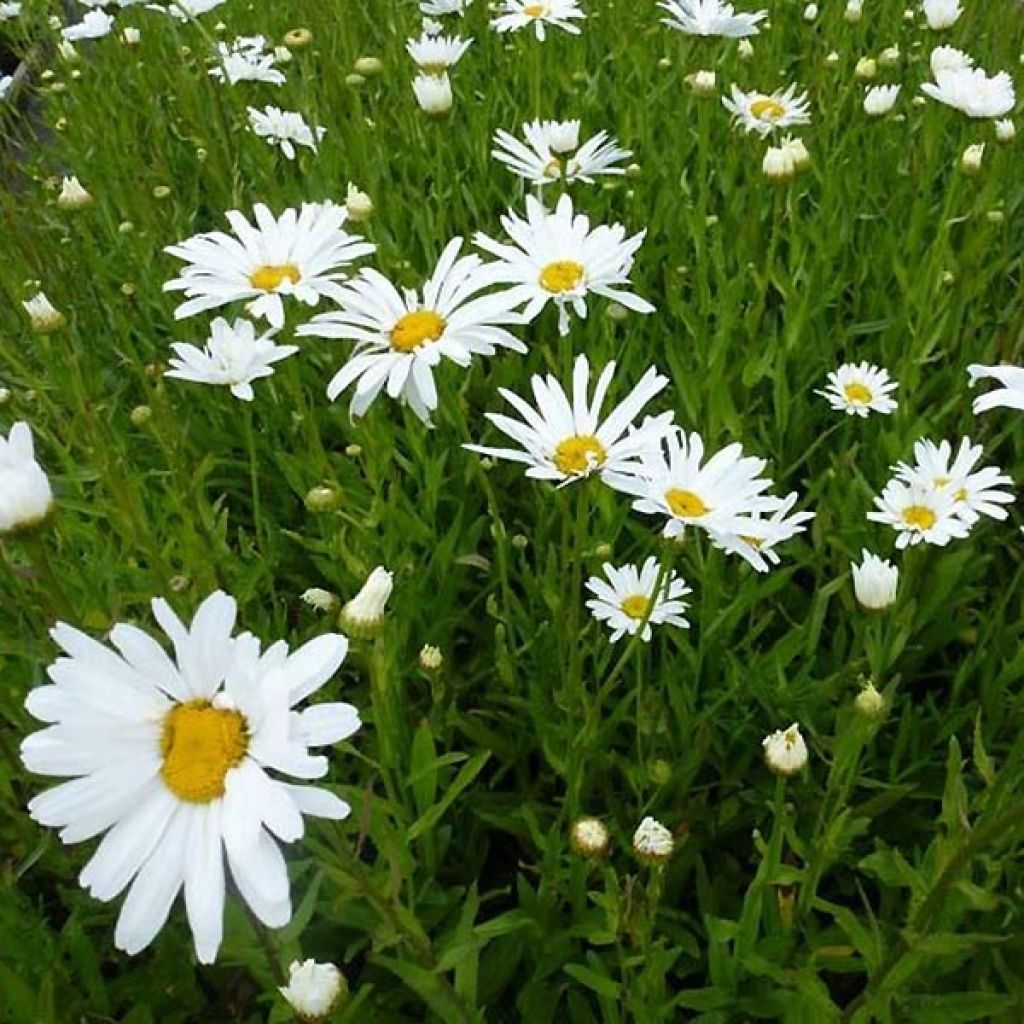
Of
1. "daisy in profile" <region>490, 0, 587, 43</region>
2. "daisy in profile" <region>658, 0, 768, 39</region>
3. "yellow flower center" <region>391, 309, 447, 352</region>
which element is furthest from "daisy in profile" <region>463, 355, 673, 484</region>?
"daisy in profile" <region>490, 0, 587, 43</region>

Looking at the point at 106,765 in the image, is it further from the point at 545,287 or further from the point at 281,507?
the point at 281,507

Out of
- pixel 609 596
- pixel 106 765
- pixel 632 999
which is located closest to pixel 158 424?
pixel 609 596

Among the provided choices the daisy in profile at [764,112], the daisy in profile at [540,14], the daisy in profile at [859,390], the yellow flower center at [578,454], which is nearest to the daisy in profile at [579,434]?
the yellow flower center at [578,454]

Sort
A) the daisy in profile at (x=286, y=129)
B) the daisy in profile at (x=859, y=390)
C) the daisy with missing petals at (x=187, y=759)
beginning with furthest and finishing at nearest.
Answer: the daisy in profile at (x=286, y=129) → the daisy in profile at (x=859, y=390) → the daisy with missing petals at (x=187, y=759)

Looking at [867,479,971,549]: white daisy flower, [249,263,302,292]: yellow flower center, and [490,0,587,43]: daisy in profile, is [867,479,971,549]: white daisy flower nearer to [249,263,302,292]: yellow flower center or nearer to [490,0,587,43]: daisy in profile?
[249,263,302,292]: yellow flower center

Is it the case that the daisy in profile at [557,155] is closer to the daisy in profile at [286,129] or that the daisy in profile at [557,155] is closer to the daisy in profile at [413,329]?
the daisy in profile at [413,329]

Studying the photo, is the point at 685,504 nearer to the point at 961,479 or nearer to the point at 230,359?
the point at 961,479

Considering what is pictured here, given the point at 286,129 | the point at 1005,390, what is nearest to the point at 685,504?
the point at 1005,390

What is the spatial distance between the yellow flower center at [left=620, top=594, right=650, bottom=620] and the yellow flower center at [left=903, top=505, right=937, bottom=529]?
14.4 inches

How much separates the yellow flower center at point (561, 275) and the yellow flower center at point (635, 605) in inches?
17.2

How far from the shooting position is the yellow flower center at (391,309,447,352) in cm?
145

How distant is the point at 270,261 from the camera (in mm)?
1572

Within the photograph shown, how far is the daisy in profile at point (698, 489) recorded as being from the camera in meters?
1.26

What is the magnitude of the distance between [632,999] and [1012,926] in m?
0.52
